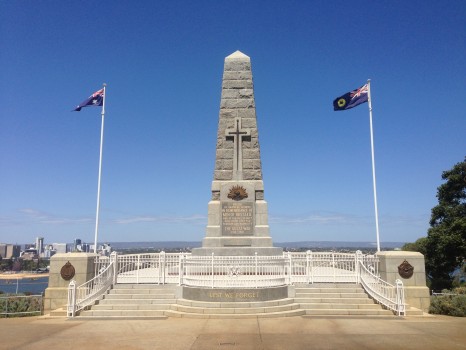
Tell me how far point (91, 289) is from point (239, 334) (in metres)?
5.99

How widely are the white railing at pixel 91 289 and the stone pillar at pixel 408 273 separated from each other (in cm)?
930

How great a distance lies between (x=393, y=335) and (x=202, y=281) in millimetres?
5303

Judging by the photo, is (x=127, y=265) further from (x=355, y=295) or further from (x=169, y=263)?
(x=355, y=295)

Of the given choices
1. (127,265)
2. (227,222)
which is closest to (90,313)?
(127,265)

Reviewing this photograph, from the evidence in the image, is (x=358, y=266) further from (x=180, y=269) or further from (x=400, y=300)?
(x=180, y=269)

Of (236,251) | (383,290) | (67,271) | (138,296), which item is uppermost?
(236,251)

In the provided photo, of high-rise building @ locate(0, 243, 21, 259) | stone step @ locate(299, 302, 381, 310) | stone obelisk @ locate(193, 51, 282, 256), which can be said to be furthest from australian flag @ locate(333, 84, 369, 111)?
high-rise building @ locate(0, 243, 21, 259)

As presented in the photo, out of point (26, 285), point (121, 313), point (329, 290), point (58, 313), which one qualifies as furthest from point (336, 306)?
point (26, 285)

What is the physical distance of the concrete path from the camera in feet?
23.4

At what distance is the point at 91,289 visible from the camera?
11.7 metres

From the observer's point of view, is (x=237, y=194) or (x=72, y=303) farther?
(x=237, y=194)

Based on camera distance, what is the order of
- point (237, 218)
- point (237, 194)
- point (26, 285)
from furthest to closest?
1. point (26, 285)
2. point (237, 194)
3. point (237, 218)

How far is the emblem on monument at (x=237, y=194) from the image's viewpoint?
16891mm

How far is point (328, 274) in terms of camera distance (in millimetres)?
13039
